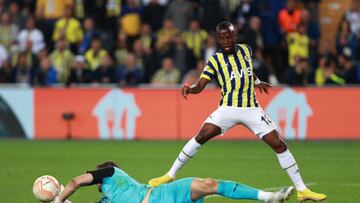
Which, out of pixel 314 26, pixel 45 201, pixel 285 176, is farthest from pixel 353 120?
pixel 45 201

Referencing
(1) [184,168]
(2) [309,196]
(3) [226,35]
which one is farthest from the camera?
(1) [184,168]

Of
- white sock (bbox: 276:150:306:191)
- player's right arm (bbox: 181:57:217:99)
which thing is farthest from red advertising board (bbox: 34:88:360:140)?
white sock (bbox: 276:150:306:191)

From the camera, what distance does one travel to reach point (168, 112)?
69.8 feet

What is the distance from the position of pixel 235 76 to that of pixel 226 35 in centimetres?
53

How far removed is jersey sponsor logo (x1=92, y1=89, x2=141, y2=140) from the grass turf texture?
2.05 ft

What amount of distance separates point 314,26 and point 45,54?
6.86m

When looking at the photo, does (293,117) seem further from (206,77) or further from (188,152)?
(206,77)

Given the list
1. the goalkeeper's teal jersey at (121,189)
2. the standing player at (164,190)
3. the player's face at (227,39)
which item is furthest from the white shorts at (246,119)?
the goalkeeper's teal jersey at (121,189)

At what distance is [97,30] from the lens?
2400 centimetres

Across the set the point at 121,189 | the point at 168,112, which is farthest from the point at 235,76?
the point at 168,112

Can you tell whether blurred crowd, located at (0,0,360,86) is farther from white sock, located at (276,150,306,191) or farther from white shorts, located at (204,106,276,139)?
white sock, located at (276,150,306,191)

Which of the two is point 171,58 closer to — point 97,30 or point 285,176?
point 97,30

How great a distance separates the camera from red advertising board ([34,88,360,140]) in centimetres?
2061

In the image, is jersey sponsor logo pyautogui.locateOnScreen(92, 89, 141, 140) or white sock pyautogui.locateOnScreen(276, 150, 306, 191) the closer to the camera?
white sock pyautogui.locateOnScreen(276, 150, 306, 191)
